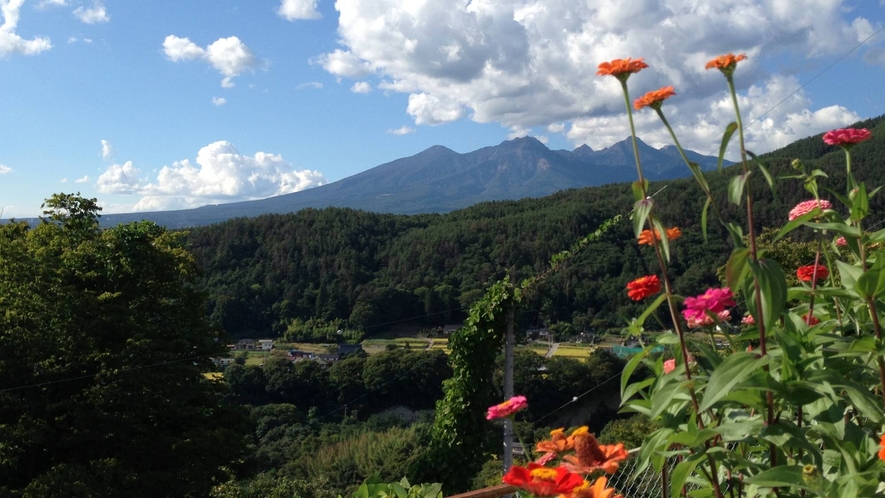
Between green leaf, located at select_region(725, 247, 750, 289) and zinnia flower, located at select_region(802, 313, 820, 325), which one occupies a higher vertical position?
green leaf, located at select_region(725, 247, 750, 289)

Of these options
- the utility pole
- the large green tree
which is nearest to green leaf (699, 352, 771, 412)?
the utility pole

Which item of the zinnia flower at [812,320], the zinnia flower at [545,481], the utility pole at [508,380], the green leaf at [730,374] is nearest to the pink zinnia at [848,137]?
the zinnia flower at [812,320]

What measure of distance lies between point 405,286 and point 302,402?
12.2 meters

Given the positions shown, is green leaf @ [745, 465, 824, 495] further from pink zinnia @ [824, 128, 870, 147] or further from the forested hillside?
the forested hillside

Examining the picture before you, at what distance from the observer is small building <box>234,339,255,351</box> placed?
34812mm

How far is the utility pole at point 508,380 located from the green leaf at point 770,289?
4979mm

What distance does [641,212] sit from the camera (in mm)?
918

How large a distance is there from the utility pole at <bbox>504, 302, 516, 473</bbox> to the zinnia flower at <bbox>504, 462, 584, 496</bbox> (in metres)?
4.97

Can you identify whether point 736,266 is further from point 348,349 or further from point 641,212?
point 348,349

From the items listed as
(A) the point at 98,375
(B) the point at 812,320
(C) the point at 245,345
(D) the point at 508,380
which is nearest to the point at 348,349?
(C) the point at 245,345

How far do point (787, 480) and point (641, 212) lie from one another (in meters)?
0.37

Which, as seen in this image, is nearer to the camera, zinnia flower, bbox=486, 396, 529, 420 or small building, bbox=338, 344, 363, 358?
zinnia flower, bbox=486, 396, 529, 420

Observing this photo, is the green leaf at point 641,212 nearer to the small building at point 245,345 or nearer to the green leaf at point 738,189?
the green leaf at point 738,189

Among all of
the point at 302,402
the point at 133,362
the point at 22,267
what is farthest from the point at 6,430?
the point at 302,402
